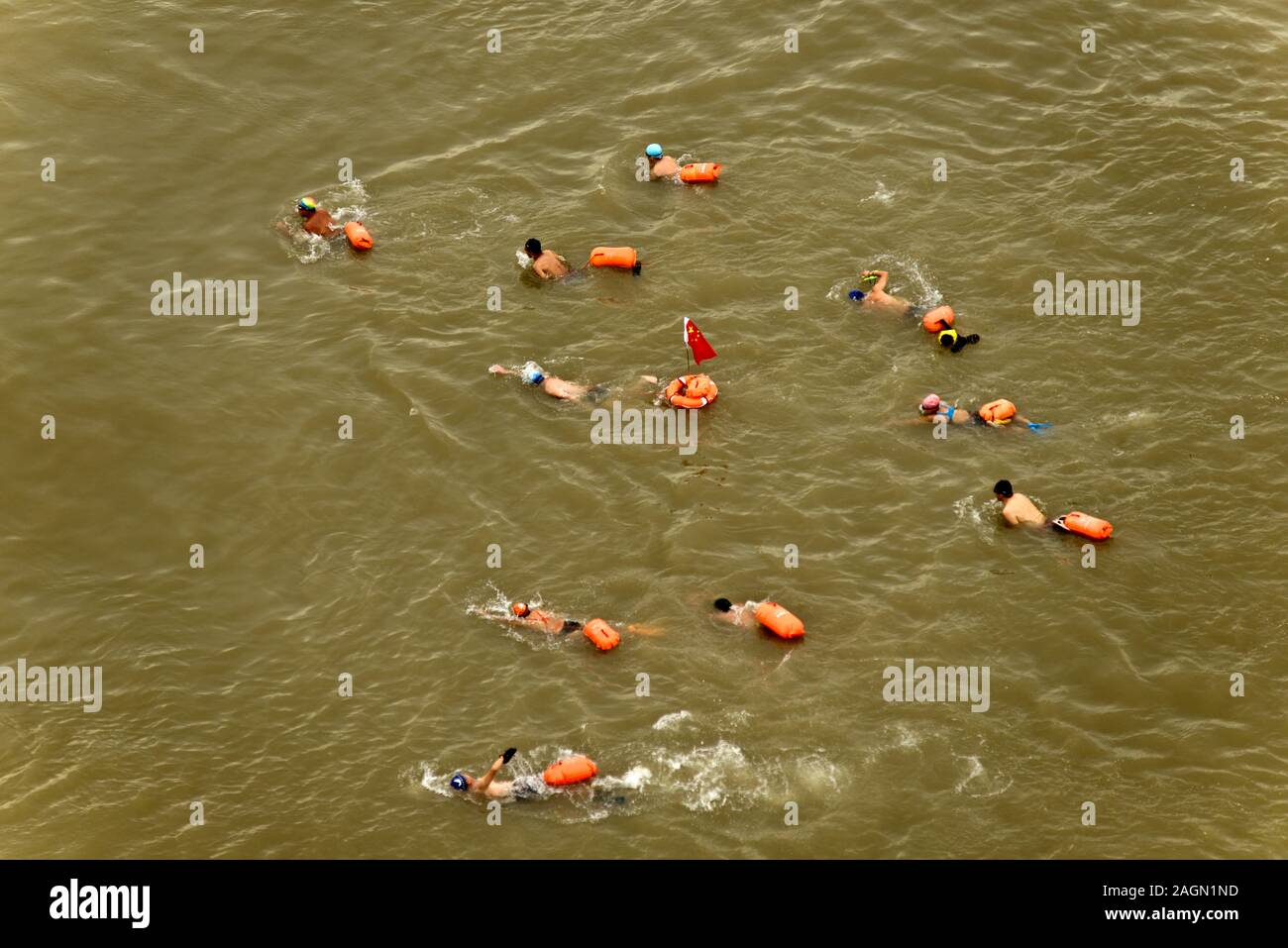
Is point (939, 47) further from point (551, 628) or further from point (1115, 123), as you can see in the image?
point (551, 628)

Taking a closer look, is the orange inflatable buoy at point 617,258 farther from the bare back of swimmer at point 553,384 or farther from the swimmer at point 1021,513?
the swimmer at point 1021,513


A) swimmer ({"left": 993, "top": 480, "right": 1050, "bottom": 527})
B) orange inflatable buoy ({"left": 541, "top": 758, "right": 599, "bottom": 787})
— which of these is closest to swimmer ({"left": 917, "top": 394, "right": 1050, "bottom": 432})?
swimmer ({"left": 993, "top": 480, "right": 1050, "bottom": 527})

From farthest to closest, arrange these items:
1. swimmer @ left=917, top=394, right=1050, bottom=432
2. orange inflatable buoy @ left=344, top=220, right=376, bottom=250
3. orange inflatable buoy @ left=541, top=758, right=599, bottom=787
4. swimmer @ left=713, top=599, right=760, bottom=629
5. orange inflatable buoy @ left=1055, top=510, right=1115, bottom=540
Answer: orange inflatable buoy @ left=344, top=220, right=376, bottom=250, swimmer @ left=917, top=394, right=1050, bottom=432, orange inflatable buoy @ left=1055, top=510, right=1115, bottom=540, swimmer @ left=713, top=599, right=760, bottom=629, orange inflatable buoy @ left=541, top=758, right=599, bottom=787

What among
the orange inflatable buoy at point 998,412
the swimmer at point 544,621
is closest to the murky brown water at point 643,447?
the swimmer at point 544,621

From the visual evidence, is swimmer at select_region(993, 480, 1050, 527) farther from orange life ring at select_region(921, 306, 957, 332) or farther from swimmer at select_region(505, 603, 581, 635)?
swimmer at select_region(505, 603, 581, 635)
